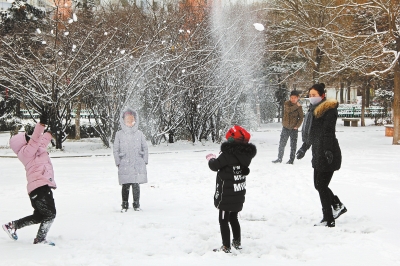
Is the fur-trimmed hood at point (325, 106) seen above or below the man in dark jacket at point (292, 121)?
above

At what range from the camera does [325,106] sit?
6012mm

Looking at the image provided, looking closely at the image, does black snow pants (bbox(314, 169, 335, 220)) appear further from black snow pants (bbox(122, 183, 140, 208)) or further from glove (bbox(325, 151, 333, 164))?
black snow pants (bbox(122, 183, 140, 208))

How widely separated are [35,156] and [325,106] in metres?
3.70

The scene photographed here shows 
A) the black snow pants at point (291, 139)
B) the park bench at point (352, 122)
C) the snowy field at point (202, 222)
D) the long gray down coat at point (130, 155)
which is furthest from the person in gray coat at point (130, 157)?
the park bench at point (352, 122)

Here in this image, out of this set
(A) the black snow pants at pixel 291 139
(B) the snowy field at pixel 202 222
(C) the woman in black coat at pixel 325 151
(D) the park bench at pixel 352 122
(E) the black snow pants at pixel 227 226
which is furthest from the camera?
(D) the park bench at pixel 352 122

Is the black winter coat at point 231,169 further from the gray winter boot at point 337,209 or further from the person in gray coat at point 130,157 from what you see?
the person in gray coat at point 130,157

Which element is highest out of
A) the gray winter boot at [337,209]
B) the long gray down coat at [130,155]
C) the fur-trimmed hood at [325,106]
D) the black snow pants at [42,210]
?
the fur-trimmed hood at [325,106]

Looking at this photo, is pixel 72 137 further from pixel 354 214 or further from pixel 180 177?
pixel 354 214

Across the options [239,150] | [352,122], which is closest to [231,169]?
[239,150]

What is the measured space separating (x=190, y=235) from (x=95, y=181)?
17.8 ft

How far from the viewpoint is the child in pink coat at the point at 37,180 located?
525 cm

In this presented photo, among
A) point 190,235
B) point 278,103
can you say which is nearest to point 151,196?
point 190,235

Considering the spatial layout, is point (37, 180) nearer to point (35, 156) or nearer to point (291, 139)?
point (35, 156)

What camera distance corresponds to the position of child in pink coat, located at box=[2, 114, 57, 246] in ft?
17.2
